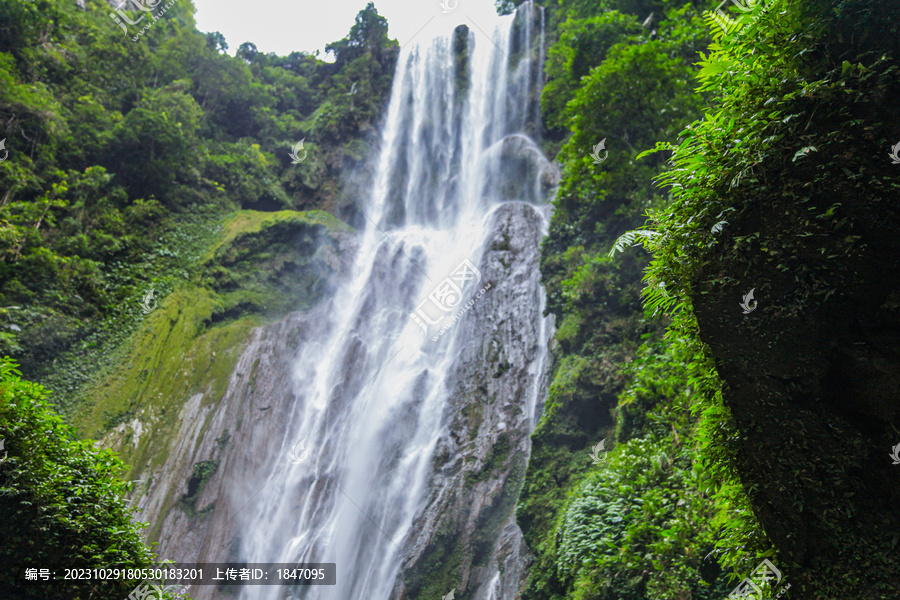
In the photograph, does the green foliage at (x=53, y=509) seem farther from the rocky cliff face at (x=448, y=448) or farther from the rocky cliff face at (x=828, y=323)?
the rocky cliff face at (x=448, y=448)

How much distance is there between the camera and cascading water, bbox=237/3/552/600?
12.9 meters

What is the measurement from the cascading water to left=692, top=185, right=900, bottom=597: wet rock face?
28.9ft

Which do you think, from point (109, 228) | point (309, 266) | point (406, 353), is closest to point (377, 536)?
point (406, 353)

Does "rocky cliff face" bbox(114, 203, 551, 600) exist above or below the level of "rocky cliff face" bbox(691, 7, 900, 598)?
above

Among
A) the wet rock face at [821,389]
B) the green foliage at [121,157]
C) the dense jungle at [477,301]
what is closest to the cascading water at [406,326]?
the dense jungle at [477,301]

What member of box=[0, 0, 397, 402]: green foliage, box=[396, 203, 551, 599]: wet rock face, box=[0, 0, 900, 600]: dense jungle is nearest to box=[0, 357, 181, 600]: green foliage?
box=[0, 0, 900, 600]: dense jungle

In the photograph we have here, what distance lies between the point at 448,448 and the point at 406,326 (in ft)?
18.5

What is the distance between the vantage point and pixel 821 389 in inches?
112

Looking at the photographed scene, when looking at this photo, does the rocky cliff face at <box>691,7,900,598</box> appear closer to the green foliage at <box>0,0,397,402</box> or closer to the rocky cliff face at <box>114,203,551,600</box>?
the rocky cliff face at <box>114,203,551,600</box>

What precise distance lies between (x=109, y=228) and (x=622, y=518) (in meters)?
19.0

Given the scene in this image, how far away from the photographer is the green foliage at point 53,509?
4.41 metres

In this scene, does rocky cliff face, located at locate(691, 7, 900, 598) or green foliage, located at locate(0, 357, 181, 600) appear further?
green foliage, located at locate(0, 357, 181, 600)

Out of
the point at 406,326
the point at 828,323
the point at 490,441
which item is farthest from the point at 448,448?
the point at 828,323

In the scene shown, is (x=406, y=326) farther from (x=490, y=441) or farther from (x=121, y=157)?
(x=121, y=157)
